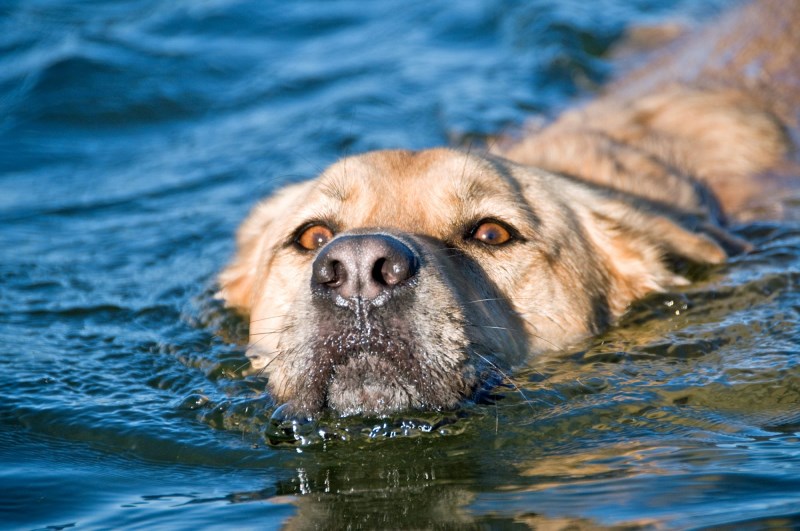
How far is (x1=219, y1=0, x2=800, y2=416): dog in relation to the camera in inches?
154

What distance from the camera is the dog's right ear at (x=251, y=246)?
18.9 feet

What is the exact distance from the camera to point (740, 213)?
21.5 feet

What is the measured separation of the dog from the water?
194 millimetres

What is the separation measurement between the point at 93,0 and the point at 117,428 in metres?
9.45

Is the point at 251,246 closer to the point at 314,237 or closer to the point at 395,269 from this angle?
the point at 314,237

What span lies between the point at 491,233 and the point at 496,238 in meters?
0.04

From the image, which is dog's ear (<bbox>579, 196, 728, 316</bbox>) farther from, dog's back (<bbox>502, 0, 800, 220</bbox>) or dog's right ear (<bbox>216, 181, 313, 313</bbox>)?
dog's right ear (<bbox>216, 181, 313, 313</bbox>)

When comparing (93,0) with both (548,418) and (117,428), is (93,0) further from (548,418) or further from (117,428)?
(548,418)

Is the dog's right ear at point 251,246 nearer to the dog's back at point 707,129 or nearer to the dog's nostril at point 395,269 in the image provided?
the dog's back at point 707,129

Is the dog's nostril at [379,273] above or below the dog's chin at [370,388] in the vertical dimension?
above

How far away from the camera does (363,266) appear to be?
379 cm

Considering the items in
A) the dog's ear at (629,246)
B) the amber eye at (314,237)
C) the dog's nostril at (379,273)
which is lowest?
the dog's nostril at (379,273)

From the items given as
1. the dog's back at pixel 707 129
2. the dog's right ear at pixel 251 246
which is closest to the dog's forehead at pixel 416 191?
the dog's right ear at pixel 251 246

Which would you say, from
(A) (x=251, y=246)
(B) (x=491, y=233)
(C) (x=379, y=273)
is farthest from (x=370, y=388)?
(A) (x=251, y=246)
